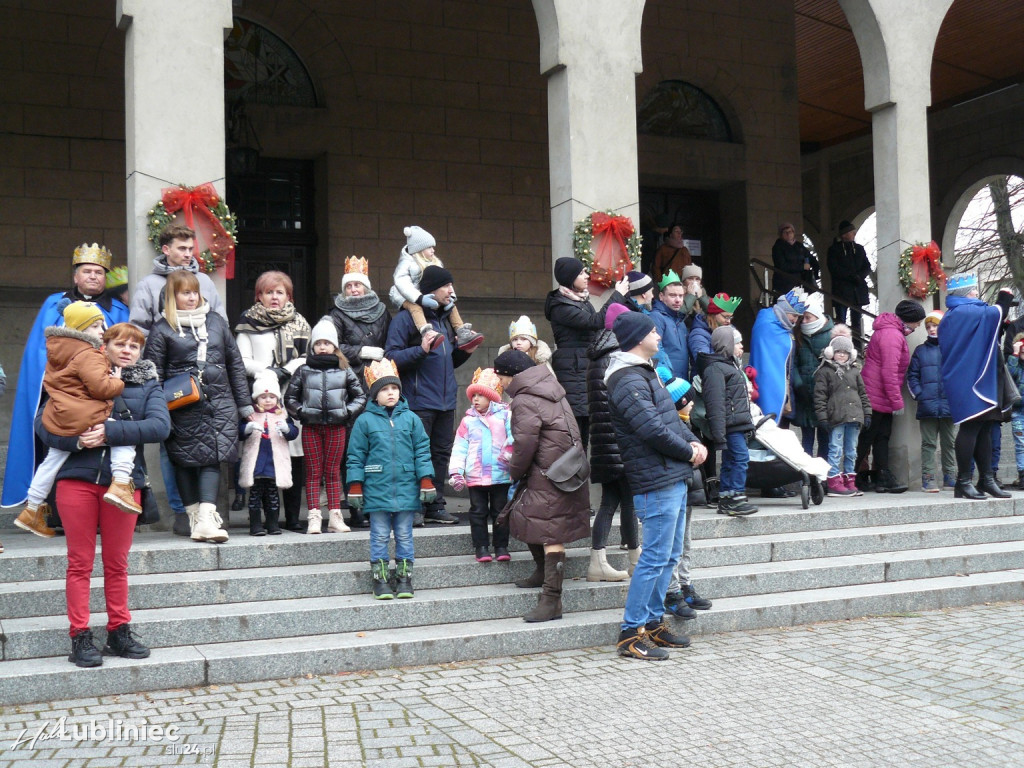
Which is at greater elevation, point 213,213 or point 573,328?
point 213,213

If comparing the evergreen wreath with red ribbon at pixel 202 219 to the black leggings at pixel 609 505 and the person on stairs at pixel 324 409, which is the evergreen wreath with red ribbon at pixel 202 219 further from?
the black leggings at pixel 609 505

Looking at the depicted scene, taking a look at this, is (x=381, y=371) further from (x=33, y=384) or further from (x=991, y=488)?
(x=991, y=488)

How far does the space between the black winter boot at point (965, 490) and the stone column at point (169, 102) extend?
6461 mm

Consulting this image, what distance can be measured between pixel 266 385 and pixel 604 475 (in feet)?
7.63

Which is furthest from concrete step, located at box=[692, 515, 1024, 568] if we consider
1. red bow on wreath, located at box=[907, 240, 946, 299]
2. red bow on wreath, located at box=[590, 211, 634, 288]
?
red bow on wreath, located at box=[907, 240, 946, 299]

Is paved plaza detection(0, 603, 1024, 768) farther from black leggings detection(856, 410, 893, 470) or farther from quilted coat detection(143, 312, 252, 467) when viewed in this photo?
black leggings detection(856, 410, 893, 470)

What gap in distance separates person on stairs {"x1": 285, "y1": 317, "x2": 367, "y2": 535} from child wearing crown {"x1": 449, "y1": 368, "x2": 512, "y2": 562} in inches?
34.1

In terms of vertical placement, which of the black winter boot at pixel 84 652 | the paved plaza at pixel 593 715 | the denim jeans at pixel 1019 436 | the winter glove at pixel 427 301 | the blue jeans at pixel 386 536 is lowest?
the paved plaza at pixel 593 715

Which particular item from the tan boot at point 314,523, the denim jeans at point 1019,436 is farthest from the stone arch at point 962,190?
the tan boot at point 314,523

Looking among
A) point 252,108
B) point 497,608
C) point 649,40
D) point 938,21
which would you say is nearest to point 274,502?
point 497,608

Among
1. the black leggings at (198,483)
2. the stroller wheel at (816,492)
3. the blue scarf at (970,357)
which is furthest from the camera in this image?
the blue scarf at (970,357)

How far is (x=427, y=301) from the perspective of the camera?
8.12m

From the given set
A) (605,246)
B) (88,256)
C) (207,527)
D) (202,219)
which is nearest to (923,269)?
(605,246)

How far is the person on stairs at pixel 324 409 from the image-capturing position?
290 inches
